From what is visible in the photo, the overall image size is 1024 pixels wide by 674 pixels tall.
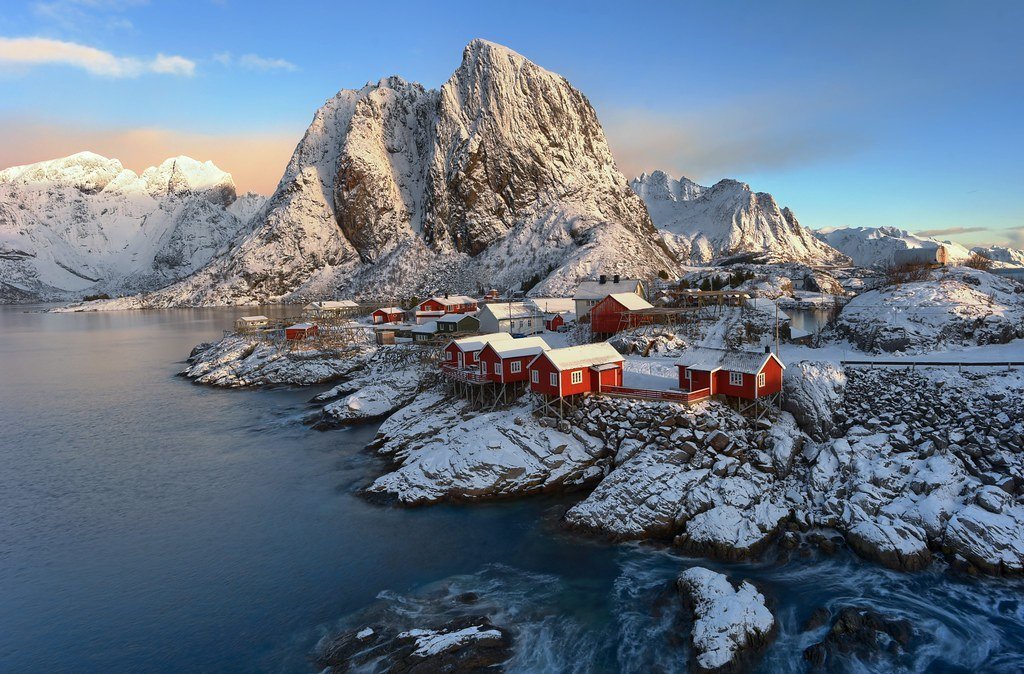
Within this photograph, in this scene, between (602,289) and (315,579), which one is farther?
(602,289)

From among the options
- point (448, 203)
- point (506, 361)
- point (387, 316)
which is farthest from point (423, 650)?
point (448, 203)

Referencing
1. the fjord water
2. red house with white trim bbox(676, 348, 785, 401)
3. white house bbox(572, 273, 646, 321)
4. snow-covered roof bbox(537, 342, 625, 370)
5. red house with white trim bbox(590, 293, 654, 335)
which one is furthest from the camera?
white house bbox(572, 273, 646, 321)

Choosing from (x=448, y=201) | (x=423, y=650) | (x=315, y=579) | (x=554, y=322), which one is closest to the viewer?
(x=423, y=650)

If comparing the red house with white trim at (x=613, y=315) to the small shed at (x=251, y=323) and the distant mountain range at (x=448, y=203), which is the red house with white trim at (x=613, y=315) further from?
the small shed at (x=251, y=323)

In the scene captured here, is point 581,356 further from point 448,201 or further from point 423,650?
point 448,201

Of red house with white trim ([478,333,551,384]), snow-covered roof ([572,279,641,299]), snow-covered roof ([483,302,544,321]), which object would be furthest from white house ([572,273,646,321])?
red house with white trim ([478,333,551,384])

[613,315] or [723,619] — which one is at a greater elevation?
[613,315]

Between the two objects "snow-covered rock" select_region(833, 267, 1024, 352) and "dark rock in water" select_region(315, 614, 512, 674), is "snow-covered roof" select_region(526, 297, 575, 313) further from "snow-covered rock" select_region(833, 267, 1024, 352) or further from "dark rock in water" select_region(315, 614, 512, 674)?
"dark rock in water" select_region(315, 614, 512, 674)
